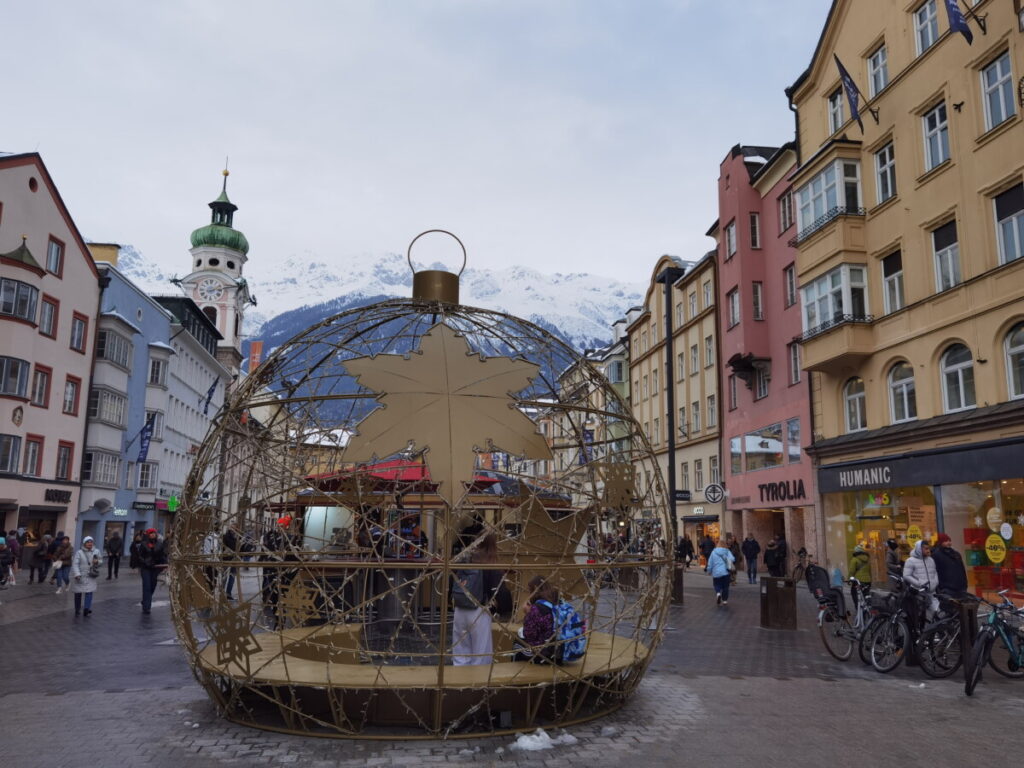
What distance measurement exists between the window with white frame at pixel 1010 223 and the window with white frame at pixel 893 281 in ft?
10.6

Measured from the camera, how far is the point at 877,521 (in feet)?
67.3

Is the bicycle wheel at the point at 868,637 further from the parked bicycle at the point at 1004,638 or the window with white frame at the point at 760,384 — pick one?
the window with white frame at the point at 760,384

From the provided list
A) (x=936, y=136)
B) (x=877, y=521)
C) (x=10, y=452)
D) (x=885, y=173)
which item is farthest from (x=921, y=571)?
(x=10, y=452)

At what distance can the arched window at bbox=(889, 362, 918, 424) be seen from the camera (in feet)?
63.4

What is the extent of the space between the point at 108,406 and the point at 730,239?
92.0 ft

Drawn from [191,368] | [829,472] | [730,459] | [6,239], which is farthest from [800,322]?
[191,368]

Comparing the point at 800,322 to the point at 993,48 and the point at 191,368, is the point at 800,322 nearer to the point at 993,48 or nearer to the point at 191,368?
the point at 993,48

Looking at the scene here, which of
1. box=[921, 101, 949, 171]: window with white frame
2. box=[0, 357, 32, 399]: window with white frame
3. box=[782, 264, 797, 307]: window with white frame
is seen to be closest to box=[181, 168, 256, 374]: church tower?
box=[0, 357, 32, 399]: window with white frame

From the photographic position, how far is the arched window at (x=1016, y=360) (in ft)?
51.6

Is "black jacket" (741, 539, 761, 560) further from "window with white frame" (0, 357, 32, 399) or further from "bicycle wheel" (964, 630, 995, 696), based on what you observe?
"window with white frame" (0, 357, 32, 399)

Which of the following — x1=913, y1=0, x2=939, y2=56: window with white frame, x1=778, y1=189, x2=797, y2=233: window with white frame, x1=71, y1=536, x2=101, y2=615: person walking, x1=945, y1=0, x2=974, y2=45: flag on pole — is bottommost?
x1=71, y1=536, x2=101, y2=615: person walking

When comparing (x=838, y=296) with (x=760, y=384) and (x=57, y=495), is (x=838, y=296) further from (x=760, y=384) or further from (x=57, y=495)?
(x=57, y=495)

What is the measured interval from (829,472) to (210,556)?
1935 centimetres

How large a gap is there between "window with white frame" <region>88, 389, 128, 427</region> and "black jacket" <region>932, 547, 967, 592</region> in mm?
33623
